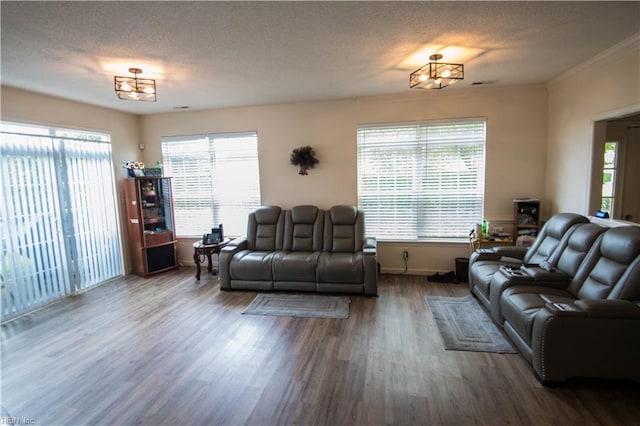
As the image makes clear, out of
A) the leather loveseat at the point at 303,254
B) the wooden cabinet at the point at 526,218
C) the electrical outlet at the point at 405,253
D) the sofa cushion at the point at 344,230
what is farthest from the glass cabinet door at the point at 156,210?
the wooden cabinet at the point at 526,218

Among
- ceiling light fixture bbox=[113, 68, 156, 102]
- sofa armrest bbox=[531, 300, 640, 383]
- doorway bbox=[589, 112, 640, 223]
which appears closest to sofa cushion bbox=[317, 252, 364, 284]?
sofa armrest bbox=[531, 300, 640, 383]

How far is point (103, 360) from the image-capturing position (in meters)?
2.74

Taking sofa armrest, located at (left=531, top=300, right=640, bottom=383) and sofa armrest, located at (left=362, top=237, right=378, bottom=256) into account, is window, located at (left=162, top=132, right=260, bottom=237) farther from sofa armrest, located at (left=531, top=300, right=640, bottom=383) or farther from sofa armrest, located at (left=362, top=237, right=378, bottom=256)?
sofa armrest, located at (left=531, top=300, right=640, bottom=383)

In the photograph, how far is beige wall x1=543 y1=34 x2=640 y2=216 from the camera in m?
2.92

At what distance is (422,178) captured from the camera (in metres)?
4.70

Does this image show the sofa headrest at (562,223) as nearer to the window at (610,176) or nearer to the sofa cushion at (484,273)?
the sofa cushion at (484,273)

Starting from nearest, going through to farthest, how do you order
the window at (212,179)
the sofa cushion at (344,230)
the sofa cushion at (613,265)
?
the sofa cushion at (613,265) → the sofa cushion at (344,230) → the window at (212,179)

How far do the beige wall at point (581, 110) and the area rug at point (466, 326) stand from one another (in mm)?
1768

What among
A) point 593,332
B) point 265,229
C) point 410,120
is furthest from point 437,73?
point 265,229

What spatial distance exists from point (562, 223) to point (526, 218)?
103 centimetres

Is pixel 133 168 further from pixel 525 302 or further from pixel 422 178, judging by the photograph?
pixel 525 302

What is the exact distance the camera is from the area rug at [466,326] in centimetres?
280

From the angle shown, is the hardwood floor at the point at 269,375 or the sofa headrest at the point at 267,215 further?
the sofa headrest at the point at 267,215

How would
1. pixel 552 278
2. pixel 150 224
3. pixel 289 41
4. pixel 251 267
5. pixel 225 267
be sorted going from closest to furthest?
pixel 289 41, pixel 552 278, pixel 251 267, pixel 225 267, pixel 150 224
